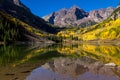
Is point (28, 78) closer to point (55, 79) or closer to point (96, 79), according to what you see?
point (55, 79)

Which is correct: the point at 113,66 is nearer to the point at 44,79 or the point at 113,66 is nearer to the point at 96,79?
the point at 96,79

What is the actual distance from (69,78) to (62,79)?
5.53ft

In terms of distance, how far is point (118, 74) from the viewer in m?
46.7

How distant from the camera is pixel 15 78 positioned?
43.1 m

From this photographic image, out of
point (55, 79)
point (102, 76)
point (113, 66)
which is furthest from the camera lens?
point (113, 66)

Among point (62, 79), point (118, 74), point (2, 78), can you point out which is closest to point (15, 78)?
point (2, 78)

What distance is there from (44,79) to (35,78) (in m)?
2.09

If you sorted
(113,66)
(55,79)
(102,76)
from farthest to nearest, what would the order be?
(113,66)
(102,76)
(55,79)

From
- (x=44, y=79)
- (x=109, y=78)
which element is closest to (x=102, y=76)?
(x=109, y=78)

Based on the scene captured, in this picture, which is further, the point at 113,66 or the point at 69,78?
the point at 113,66

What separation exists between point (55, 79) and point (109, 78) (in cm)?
939

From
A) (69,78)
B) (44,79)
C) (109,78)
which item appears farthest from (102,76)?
(44,79)

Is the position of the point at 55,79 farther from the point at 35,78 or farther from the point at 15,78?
the point at 15,78

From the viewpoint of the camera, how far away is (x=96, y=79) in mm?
42969
